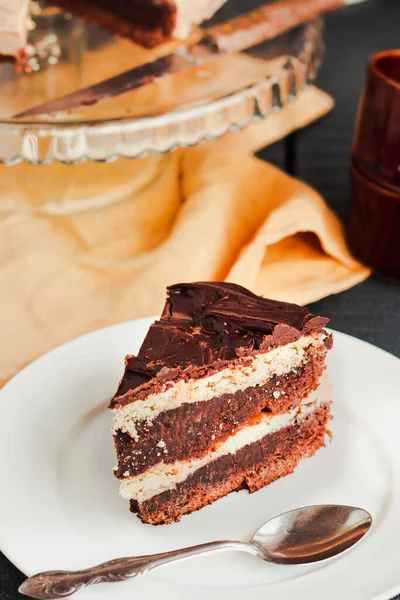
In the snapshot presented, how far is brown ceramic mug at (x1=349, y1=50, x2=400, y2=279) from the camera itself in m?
1.50

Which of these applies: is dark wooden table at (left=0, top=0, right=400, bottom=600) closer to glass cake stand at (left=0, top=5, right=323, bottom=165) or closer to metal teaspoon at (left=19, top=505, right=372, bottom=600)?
metal teaspoon at (left=19, top=505, right=372, bottom=600)

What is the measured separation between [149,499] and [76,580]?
8.9 inches

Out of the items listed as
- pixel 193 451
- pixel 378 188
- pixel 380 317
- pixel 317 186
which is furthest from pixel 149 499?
pixel 317 186

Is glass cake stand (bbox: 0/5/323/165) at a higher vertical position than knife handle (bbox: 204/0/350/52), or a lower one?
lower

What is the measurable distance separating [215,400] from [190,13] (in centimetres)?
93

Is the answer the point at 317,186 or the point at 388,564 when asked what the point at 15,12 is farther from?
the point at 388,564

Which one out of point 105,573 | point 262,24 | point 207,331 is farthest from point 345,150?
point 105,573

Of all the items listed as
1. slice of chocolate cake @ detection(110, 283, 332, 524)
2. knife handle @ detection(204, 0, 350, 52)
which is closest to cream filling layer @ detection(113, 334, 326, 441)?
slice of chocolate cake @ detection(110, 283, 332, 524)

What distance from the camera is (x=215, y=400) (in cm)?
117

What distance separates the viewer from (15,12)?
5.28ft

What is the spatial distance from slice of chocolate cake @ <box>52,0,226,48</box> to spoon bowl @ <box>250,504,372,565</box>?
109 cm

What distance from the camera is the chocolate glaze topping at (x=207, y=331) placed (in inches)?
43.1

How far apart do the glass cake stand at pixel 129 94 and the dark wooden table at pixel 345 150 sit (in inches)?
12.1

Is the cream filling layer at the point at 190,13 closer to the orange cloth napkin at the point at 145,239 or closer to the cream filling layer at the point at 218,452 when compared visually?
the orange cloth napkin at the point at 145,239
